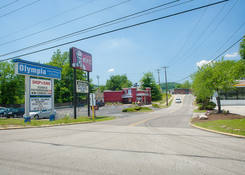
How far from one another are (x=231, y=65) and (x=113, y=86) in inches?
3718

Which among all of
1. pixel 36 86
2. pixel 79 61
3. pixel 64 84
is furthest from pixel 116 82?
pixel 36 86

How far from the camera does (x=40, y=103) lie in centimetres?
1622

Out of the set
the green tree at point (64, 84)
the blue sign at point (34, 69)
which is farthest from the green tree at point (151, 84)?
the blue sign at point (34, 69)

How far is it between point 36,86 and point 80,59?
7333mm

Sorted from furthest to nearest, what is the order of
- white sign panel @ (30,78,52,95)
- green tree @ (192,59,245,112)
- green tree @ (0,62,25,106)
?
green tree @ (0,62,25,106) < green tree @ (192,59,245,112) < white sign panel @ (30,78,52,95)

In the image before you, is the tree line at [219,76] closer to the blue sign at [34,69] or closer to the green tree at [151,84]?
the blue sign at [34,69]

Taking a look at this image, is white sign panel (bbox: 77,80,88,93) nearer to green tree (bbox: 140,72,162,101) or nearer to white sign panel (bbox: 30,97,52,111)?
white sign panel (bbox: 30,97,52,111)

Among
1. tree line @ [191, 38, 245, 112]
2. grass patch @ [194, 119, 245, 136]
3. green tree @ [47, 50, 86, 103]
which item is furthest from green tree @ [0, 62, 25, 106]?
grass patch @ [194, 119, 245, 136]

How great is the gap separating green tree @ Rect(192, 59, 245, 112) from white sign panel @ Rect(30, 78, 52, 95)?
18.3m

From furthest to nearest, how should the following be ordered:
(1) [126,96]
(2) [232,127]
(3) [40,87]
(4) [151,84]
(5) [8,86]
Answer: (4) [151,84] < (1) [126,96] < (5) [8,86] < (3) [40,87] < (2) [232,127]

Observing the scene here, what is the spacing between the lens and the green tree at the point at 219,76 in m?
17.5

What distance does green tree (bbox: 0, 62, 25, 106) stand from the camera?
4238 cm

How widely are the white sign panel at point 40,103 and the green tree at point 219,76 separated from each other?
18.3m

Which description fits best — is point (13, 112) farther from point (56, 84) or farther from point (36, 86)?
point (56, 84)
